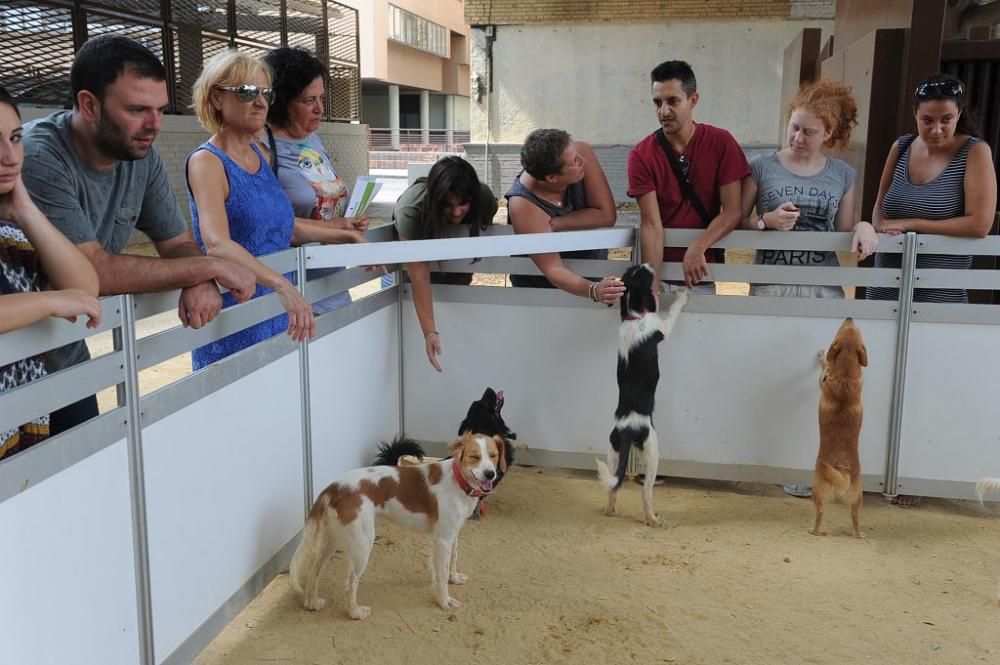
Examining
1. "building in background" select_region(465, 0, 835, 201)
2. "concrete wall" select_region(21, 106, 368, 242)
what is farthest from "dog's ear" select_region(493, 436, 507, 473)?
"building in background" select_region(465, 0, 835, 201)

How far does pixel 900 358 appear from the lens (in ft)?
14.7

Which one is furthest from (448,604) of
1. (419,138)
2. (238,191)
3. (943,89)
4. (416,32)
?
(419,138)

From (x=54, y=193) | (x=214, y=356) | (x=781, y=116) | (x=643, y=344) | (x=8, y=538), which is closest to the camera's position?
(x=8, y=538)

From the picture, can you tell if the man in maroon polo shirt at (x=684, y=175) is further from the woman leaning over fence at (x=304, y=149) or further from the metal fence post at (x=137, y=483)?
the metal fence post at (x=137, y=483)

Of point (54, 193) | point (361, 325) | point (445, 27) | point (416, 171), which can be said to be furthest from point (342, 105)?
point (54, 193)

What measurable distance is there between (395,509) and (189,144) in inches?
608

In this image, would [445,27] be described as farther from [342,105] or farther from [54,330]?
[54,330]

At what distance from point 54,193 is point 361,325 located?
206 cm

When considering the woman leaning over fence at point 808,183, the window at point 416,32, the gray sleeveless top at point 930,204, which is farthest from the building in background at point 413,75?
the gray sleeveless top at point 930,204

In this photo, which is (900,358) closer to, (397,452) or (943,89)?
(943,89)

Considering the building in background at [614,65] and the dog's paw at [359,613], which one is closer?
the dog's paw at [359,613]

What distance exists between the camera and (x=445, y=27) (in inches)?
1704

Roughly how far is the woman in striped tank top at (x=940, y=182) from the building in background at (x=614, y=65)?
47.2 ft

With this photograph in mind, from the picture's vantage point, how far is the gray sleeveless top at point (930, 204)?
4.39 metres
